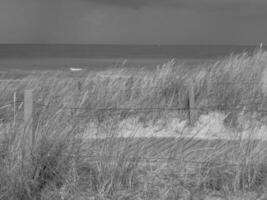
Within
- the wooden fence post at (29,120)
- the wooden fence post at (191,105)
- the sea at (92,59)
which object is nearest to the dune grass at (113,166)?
the wooden fence post at (29,120)

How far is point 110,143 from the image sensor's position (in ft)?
13.8

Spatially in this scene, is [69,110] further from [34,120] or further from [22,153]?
[22,153]

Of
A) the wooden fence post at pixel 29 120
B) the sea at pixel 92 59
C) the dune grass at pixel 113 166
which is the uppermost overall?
the sea at pixel 92 59

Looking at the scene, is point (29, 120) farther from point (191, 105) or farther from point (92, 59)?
point (92, 59)

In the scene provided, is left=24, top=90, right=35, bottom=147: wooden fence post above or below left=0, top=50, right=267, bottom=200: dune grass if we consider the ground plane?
above

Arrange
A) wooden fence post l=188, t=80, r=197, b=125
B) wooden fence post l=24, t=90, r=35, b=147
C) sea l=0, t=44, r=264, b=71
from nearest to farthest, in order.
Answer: wooden fence post l=24, t=90, r=35, b=147 → wooden fence post l=188, t=80, r=197, b=125 → sea l=0, t=44, r=264, b=71

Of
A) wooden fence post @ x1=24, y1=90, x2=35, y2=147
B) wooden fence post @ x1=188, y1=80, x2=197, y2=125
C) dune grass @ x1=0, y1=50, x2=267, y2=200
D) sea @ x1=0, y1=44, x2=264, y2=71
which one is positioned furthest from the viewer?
sea @ x1=0, y1=44, x2=264, y2=71

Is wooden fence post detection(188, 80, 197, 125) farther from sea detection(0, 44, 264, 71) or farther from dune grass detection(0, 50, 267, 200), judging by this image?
sea detection(0, 44, 264, 71)

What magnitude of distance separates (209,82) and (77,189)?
5514mm

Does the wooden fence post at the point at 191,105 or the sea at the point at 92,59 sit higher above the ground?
the sea at the point at 92,59

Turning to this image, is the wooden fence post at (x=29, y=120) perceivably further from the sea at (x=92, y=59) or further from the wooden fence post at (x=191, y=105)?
the sea at (x=92, y=59)

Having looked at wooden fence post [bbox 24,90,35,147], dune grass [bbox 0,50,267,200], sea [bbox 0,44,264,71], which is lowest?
dune grass [bbox 0,50,267,200]

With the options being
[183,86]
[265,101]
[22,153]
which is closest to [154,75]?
[183,86]

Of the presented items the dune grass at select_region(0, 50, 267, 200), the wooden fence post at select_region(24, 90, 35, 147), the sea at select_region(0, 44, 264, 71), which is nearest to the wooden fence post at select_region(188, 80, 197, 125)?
the dune grass at select_region(0, 50, 267, 200)
